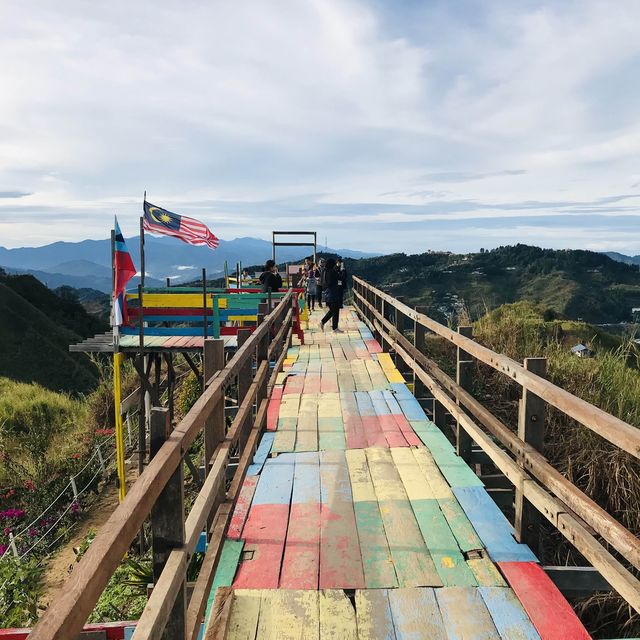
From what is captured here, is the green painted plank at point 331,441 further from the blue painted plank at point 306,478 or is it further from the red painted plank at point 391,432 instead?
the red painted plank at point 391,432

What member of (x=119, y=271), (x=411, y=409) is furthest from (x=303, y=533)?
(x=119, y=271)

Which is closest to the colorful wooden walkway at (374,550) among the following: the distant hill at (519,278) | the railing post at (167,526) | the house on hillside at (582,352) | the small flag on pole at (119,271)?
the railing post at (167,526)

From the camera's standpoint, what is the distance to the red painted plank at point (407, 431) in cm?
543

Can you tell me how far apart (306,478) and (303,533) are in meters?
0.93

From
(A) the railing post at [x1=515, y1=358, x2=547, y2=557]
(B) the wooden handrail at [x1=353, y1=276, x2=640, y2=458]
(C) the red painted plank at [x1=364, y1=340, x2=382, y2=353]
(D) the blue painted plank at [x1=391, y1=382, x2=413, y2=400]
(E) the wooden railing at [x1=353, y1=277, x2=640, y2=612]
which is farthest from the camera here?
(C) the red painted plank at [x1=364, y1=340, x2=382, y2=353]

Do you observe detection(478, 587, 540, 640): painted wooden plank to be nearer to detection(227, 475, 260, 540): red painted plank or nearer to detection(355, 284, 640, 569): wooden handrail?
detection(355, 284, 640, 569): wooden handrail

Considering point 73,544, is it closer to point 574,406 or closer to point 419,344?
point 419,344

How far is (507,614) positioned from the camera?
2830 mm

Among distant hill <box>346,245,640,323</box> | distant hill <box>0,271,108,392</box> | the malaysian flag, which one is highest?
the malaysian flag

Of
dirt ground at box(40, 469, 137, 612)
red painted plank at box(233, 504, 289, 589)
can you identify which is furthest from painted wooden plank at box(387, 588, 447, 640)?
dirt ground at box(40, 469, 137, 612)

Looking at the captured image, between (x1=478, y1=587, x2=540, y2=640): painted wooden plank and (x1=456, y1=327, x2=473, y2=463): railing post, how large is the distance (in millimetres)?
2075

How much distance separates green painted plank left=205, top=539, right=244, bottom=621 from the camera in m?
3.09

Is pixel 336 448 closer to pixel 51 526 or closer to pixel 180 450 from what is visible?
pixel 180 450

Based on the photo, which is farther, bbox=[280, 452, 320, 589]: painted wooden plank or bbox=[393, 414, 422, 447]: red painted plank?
bbox=[393, 414, 422, 447]: red painted plank
